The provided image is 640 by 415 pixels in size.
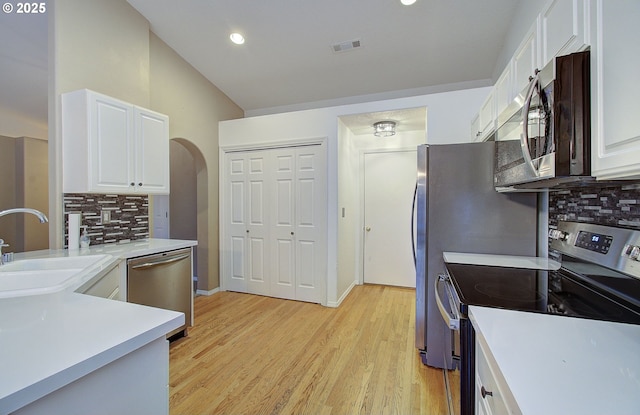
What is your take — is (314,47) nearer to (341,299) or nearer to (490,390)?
(341,299)

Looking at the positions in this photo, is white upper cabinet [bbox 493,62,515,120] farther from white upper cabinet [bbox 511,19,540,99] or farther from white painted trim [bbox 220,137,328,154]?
white painted trim [bbox 220,137,328,154]

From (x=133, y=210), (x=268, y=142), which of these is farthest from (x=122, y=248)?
(x=268, y=142)

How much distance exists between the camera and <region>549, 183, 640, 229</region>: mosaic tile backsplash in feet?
3.53

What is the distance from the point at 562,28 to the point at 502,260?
51.2 inches

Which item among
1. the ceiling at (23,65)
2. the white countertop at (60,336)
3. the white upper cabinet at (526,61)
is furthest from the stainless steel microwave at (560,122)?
the ceiling at (23,65)

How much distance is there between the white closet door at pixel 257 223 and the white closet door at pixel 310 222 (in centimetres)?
47

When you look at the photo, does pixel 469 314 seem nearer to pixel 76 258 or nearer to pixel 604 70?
pixel 604 70

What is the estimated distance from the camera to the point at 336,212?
10.8 ft

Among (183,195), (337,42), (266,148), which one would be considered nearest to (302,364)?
(266,148)

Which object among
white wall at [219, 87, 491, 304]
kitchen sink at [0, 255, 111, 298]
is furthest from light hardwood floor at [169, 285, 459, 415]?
kitchen sink at [0, 255, 111, 298]

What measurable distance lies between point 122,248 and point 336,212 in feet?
6.98

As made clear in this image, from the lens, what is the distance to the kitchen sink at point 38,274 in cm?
129

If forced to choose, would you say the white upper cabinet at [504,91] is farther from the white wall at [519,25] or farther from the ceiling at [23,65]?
the ceiling at [23,65]

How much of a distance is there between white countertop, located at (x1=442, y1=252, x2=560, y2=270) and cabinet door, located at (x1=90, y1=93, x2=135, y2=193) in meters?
2.65
